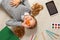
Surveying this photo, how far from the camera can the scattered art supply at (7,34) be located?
1051 mm

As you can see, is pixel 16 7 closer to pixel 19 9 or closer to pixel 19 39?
pixel 19 9

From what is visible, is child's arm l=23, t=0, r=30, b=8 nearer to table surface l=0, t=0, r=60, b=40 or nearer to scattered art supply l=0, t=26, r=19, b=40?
table surface l=0, t=0, r=60, b=40

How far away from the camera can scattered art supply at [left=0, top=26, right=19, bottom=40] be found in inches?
41.4

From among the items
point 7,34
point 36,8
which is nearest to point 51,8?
point 36,8

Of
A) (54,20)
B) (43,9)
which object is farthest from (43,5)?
(54,20)

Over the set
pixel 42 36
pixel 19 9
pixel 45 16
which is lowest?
pixel 42 36

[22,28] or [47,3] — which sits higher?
[47,3]

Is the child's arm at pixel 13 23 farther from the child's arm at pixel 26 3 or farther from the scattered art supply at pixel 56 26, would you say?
the scattered art supply at pixel 56 26

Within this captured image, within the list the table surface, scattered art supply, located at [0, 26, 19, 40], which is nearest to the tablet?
the table surface

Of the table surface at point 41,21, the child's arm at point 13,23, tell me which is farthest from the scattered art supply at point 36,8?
the child's arm at point 13,23

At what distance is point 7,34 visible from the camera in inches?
41.6

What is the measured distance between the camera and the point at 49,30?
1.07 m

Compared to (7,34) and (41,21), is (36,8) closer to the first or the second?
(41,21)

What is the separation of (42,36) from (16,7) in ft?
0.95
